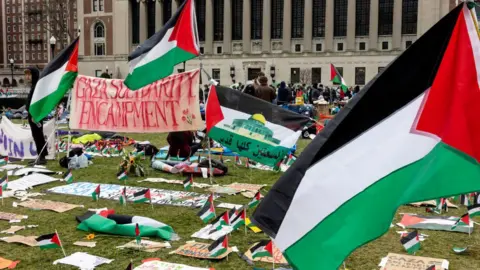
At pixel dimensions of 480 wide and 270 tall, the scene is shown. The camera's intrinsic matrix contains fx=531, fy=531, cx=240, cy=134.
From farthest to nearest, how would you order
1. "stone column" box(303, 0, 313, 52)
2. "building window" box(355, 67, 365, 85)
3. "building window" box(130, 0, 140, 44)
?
"building window" box(130, 0, 140, 44), "stone column" box(303, 0, 313, 52), "building window" box(355, 67, 365, 85)

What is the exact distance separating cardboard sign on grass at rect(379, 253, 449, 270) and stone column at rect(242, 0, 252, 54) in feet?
196

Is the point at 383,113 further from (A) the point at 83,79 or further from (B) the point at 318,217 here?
(A) the point at 83,79

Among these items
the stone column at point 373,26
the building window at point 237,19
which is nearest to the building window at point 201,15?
the building window at point 237,19

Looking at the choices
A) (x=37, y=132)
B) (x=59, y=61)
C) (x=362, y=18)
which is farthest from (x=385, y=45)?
(x=59, y=61)

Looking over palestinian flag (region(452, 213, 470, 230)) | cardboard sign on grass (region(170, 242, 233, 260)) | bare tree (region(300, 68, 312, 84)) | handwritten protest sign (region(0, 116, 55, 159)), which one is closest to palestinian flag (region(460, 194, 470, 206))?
palestinian flag (region(452, 213, 470, 230))

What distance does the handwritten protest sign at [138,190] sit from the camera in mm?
9148

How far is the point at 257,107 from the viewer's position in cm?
984

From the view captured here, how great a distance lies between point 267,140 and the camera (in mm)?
9859

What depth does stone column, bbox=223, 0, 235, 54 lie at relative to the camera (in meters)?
64.9

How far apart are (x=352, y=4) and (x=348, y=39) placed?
153 inches

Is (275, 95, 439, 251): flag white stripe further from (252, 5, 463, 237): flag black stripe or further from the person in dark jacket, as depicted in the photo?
the person in dark jacket

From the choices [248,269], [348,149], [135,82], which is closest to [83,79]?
[135,82]

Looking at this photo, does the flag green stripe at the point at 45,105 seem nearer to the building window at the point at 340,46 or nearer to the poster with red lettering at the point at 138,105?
the poster with red lettering at the point at 138,105

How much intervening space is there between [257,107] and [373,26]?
173ft
